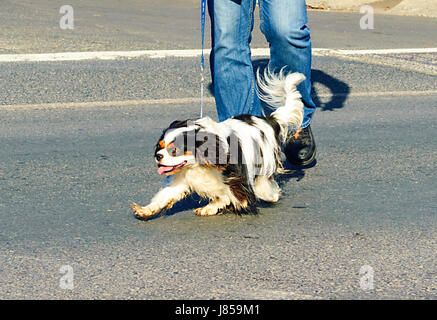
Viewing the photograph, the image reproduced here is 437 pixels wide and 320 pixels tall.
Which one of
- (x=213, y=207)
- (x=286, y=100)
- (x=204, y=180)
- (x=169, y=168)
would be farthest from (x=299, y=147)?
(x=169, y=168)

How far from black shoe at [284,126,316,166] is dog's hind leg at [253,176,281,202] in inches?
26.5

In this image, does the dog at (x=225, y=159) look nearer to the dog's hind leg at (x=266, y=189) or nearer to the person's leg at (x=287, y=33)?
the dog's hind leg at (x=266, y=189)

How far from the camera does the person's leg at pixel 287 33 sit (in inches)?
186

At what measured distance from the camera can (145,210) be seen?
417 cm

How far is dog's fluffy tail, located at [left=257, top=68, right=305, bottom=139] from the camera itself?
4449 millimetres

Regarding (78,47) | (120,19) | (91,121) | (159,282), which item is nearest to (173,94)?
(91,121)

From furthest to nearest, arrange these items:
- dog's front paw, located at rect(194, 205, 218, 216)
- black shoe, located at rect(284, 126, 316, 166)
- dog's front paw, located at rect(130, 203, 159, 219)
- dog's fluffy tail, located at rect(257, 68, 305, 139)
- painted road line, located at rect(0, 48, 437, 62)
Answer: painted road line, located at rect(0, 48, 437, 62), black shoe, located at rect(284, 126, 316, 166), dog's fluffy tail, located at rect(257, 68, 305, 139), dog's front paw, located at rect(194, 205, 218, 216), dog's front paw, located at rect(130, 203, 159, 219)

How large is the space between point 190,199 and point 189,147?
2.74 feet

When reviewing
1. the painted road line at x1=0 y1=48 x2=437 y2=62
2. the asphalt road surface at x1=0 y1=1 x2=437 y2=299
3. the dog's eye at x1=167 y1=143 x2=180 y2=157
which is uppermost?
the dog's eye at x1=167 y1=143 x2=180 y2=157

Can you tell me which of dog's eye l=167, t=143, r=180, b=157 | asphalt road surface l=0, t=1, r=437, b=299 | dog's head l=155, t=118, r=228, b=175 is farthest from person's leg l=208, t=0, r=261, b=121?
dog's eye l=167, t=143, r=180, b=157

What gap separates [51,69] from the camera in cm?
858

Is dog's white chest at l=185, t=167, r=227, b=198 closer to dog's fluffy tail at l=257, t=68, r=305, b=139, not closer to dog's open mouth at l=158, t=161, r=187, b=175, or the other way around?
dog's open mouth at l=158, t=161, r=187, b=175
